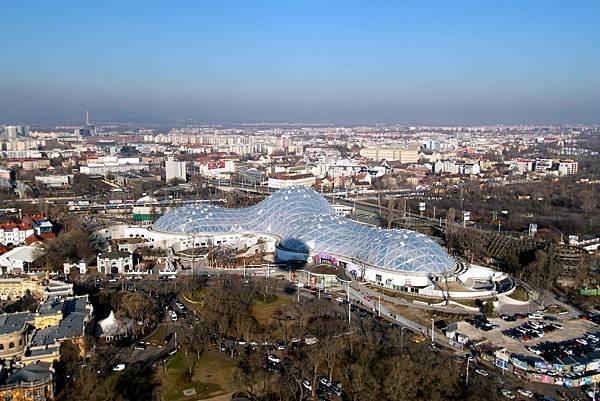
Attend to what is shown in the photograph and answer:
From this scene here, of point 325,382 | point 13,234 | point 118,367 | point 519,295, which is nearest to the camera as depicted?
point 325,382

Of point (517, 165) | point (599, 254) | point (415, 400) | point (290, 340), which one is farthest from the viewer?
point (517, 165)

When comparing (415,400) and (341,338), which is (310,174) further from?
(415,400)

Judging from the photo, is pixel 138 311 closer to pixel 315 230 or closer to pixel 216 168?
pixel 315 230

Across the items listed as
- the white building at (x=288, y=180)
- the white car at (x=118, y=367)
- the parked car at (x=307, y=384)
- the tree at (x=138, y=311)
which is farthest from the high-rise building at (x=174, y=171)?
the parked car at (x=307, y=384)

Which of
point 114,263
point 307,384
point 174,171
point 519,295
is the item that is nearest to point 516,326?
point 519,295

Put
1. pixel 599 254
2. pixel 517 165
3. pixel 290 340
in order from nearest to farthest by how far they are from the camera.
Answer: pixel 290 340 → pixel 599 254 → pixel 517 165

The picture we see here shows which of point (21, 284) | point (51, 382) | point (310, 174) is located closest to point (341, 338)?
point (51, 382)

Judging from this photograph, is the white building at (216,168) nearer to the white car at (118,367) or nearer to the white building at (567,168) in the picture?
the white building at (567,168)
